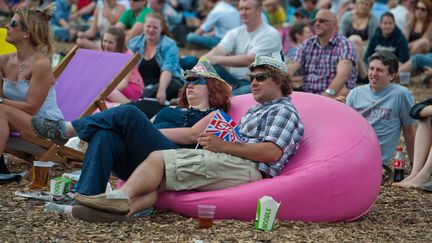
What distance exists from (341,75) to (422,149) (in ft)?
6.84

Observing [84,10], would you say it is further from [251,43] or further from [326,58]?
[326,58]

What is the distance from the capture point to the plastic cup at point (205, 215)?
231 inches

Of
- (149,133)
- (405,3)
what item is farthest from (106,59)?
(405,3)

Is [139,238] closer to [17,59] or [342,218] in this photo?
[342,218]

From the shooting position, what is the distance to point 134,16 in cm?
1469

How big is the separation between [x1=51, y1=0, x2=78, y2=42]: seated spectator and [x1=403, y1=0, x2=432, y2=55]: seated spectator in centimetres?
581

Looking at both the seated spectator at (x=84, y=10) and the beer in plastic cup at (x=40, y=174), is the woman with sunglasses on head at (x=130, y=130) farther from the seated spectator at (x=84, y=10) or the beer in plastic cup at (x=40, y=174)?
the seated spectator at (x=84, y=10)

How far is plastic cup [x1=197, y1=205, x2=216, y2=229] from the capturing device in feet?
19.2

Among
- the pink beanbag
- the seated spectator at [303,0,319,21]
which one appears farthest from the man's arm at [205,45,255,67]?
the seated spectator at [303,0,319,21]

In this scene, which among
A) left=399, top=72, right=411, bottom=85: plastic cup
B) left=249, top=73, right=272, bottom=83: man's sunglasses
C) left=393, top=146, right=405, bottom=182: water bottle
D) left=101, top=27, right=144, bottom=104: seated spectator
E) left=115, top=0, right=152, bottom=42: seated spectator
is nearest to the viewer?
left=249, top=73, right=272, bottom=83: man's sunglasses

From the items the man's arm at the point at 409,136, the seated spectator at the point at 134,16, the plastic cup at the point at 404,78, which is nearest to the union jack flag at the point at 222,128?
the man's arm at the point at 409,136

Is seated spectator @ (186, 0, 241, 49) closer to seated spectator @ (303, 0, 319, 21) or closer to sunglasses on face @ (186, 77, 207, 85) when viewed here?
seated spectator @ (303, 0, 319, 21)

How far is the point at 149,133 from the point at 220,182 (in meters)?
0.55

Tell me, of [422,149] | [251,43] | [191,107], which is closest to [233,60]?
[251,43]
